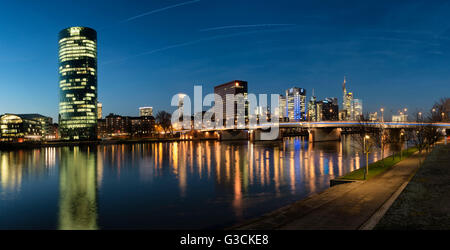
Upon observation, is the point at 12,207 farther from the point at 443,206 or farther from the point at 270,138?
the point at 270,138

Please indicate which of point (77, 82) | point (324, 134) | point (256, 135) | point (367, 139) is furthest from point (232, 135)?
point (367, 139)

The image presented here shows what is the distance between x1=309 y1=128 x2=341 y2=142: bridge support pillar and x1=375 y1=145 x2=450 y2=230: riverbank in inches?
3971

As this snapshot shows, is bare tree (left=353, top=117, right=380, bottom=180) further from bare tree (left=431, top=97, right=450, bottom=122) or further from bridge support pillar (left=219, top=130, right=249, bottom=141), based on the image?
bridge support pillar (left=219, top=130, right=249, bottom=141)

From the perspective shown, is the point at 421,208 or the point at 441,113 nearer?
the point at 421,208

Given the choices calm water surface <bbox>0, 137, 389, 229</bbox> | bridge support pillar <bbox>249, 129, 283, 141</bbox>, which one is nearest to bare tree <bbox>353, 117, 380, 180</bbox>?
calm water surface <bbox>0, 137, 389, 229</bbox>

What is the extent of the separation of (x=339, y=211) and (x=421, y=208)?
144 inches

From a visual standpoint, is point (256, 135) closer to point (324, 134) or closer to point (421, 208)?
point (324, 134)

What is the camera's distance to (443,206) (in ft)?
44.9

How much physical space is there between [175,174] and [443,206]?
1199 inches

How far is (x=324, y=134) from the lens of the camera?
122688 mm

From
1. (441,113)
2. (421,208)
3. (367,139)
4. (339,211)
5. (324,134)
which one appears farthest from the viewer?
(324,134)

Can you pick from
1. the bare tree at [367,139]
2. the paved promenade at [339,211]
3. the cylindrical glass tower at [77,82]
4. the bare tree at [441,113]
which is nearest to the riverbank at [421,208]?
the paved promenade at [339,211]

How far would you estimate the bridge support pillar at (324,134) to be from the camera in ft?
392
